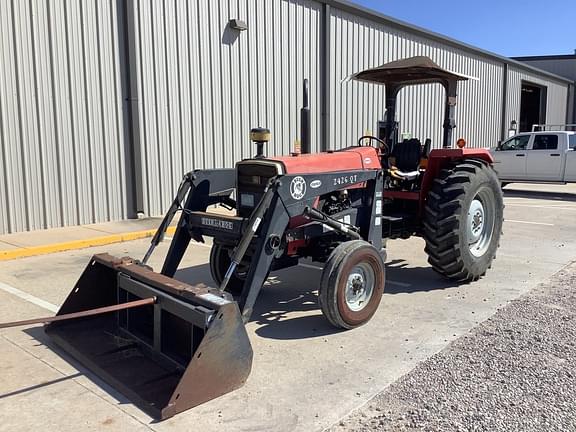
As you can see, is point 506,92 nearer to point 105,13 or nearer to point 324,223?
point 105,13

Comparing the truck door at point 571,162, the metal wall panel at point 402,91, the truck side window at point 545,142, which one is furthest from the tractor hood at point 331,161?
the truck side window at point 545,142

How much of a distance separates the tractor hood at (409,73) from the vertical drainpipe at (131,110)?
4759mm

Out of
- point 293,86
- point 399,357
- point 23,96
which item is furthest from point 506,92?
point 399,357

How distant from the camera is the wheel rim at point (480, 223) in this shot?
6.27 meters

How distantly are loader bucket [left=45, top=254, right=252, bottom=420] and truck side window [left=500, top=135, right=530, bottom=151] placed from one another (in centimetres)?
1487

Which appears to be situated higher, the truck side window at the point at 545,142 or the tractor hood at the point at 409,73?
the tractor hood at the point at 409,73

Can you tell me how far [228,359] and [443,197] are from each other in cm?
329

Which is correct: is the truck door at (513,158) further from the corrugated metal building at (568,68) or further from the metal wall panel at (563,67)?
the metal wall panel at (563,67)

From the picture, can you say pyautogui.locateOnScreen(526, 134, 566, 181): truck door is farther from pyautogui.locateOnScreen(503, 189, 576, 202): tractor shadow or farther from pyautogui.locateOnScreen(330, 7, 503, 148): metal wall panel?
pyautogui.locateOnScreen(330, 7, 503, 148): metal wall panel

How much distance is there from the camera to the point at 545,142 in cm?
1611

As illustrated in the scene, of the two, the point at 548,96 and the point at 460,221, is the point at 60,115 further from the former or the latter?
the point at 548,96

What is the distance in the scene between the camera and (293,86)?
1311cm

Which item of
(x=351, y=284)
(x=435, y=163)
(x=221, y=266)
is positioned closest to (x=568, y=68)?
(x=435, y=163)

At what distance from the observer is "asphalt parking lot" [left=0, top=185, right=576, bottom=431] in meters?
3.30
